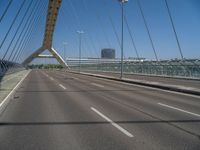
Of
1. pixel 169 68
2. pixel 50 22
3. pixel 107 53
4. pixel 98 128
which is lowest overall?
pixel 98 128

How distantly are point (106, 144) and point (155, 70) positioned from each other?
45.3 metres

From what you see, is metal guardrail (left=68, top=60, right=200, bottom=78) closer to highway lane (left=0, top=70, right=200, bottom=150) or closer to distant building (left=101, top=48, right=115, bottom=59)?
highway lane (left=0, top=70, right=200, bottom=150)

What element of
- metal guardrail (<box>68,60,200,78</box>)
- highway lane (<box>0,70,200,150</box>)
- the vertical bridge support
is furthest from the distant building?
highway lane (<box>0,70,200,150</box>)

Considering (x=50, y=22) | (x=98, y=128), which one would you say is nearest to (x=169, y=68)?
(x=50, y=22)

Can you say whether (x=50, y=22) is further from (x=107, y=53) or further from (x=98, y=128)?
(x=98, y=128)

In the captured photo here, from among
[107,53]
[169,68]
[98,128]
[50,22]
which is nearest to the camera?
[98,128]

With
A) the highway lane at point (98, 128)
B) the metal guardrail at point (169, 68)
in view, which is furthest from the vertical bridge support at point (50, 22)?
the highway lane at point (98, 128)

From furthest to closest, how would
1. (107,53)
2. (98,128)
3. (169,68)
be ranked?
(107,53) → (169,68) → (98,128)

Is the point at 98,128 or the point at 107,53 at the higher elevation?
the point at 107,53

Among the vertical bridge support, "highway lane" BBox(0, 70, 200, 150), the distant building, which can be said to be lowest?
"highway lane" BBox(0, 70, 200, 150)

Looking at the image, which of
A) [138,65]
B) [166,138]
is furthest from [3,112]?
[138,65]

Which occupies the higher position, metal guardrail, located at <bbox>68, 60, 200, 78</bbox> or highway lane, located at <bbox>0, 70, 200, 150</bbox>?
metal guardrail, located at <bbox>68, 60, 200, 78</bbox>

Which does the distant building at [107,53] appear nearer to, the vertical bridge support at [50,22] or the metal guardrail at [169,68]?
the vertical bridge support at [50,22]

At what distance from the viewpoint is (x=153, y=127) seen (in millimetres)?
7645
